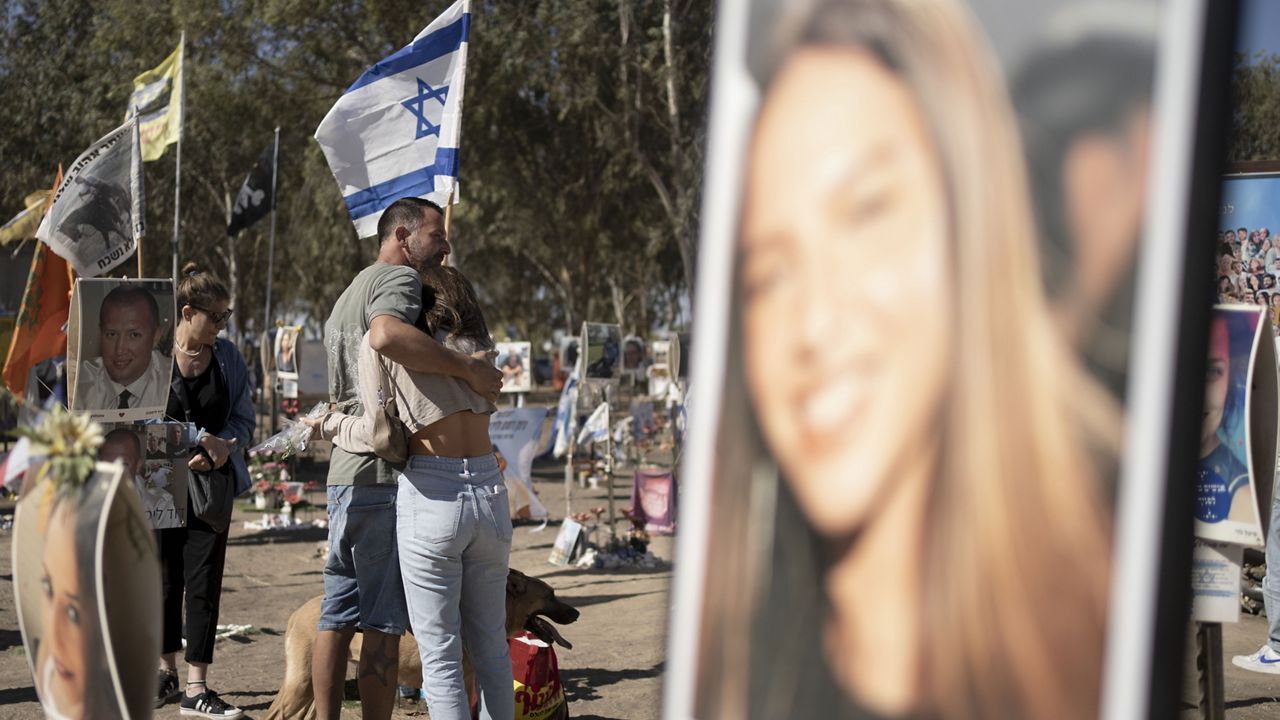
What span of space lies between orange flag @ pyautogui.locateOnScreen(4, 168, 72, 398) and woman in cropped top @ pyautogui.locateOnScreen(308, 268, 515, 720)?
3329 millimetres

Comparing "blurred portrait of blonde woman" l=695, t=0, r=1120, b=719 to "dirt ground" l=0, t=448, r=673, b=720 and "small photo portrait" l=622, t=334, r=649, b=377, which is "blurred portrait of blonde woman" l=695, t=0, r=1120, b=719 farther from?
"small photo portrait" l=622, t=334, r=649, b=377

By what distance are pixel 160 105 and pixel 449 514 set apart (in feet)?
26.4

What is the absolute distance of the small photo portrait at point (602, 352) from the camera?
11.6 metres

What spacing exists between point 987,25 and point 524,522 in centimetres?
1075

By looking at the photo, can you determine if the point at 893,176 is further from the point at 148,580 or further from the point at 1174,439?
the point at 148,580

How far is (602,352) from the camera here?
11773 millimetres

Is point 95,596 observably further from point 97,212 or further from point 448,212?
point 97,212

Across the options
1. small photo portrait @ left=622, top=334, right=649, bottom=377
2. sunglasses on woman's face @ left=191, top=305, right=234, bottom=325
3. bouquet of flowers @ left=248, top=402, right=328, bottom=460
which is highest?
small photo portrait @ left=622, top=334, right=649, bottom=377

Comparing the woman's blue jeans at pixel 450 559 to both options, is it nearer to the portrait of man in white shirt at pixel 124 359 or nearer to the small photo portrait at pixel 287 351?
the portrait of man in white shirt at pixel 124 359

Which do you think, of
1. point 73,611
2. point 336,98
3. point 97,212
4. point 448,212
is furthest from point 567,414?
point 336,98

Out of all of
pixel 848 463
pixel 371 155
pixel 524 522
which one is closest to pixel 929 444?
pixel 848 463

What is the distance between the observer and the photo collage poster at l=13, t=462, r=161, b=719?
5.76ft

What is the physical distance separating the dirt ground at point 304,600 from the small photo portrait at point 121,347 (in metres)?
1.63


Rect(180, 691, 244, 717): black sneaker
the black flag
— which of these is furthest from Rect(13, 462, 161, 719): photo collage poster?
the black flag
